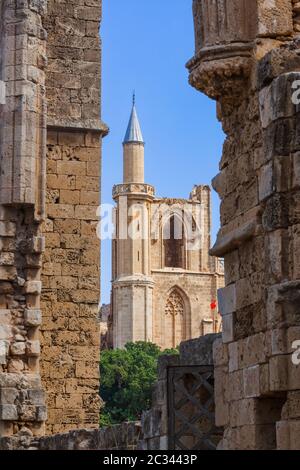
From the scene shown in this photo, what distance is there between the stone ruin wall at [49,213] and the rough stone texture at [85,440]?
0.28m

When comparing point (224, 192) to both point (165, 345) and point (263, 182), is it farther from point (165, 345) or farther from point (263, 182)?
point (165, 345)

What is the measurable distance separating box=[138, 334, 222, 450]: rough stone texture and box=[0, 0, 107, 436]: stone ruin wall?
4399 mm

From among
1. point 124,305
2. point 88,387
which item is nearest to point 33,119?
point 88,387

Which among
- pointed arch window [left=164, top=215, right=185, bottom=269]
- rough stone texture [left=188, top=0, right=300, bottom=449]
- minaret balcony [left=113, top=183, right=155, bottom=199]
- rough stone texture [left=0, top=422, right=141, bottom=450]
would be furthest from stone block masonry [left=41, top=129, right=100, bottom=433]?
pointed arch window [left=164, top=215, right=185, bottom=269]

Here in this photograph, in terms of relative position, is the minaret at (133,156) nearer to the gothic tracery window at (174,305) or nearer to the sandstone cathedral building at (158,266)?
the sandstone cathedral building at (158,266)

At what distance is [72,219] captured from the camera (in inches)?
606

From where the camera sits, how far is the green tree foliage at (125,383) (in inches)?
2613

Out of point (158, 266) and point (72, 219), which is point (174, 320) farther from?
point (72, 219)

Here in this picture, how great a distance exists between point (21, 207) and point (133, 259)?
83.2 meters

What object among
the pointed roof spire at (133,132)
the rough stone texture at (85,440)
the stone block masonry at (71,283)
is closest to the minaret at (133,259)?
the pointed roof spire at (133,132)

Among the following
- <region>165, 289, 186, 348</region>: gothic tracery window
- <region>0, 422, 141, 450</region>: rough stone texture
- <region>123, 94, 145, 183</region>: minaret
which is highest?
<region>123, 94, 145, 183</region>: minaret

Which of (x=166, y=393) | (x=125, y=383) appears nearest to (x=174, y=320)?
(x=125, y=383)

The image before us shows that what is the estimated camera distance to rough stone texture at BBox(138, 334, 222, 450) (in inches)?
362

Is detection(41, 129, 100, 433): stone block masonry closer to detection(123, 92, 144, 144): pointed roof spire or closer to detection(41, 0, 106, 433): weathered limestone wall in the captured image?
detection(41, 0, 106, 433): weathered limestone wall
